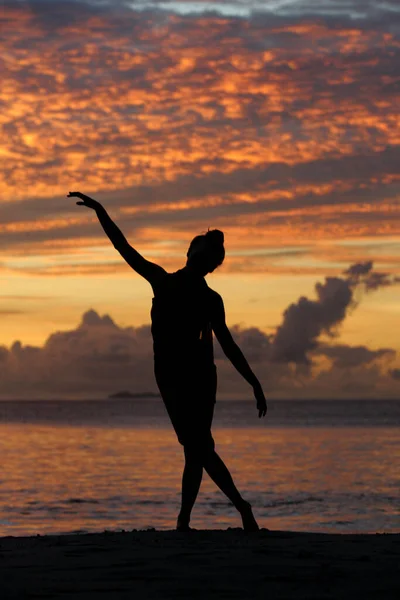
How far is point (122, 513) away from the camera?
63.9 feet

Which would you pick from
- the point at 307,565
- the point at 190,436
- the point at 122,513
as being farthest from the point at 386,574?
the point at 122,513

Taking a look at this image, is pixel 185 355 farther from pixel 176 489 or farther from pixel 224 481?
pixel 176 489

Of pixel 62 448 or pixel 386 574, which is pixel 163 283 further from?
pixel 62 448

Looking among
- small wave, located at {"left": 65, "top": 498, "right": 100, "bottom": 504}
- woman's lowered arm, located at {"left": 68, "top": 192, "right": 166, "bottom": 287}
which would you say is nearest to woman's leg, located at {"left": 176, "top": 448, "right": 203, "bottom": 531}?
woman's lowered arm, located at {"left": 68, "top": 192, "right": 166, "bottom": 287}

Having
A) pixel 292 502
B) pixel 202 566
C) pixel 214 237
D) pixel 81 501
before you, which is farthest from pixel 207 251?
pixel 292 502

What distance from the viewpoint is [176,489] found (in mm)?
A: 24016

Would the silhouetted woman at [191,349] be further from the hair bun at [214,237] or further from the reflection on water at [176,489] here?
the reflection on water at [176,489]

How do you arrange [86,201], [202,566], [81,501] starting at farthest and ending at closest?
[81,501]
[86,201]
[202,566]

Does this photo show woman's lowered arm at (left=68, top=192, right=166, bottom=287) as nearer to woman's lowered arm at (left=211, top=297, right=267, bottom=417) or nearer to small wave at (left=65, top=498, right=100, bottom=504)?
woman's lowered arm at (left=211, top=297, right=267, bottom=417)

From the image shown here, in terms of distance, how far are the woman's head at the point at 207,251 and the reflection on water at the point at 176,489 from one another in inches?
402

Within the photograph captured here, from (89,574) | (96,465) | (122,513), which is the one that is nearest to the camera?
(89,574)

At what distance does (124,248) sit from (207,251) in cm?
59

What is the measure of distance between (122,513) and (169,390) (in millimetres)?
13032

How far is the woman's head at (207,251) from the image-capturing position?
7055 millimetres
